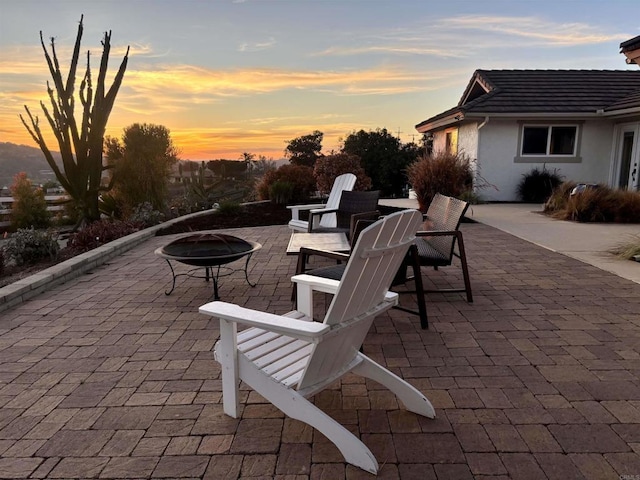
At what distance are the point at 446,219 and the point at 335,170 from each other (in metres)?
7.70

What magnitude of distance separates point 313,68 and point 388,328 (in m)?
10.5

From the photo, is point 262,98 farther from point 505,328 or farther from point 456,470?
point 456,470

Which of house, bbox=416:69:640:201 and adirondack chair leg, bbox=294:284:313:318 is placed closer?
adirondack chair leg, bbox=294:284:313:318

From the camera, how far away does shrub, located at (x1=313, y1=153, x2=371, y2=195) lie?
11.7 metres

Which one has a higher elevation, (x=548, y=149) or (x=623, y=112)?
(x=623, y=112)

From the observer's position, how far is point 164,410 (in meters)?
2.34

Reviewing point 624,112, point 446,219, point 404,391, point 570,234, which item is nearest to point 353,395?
point 404,391

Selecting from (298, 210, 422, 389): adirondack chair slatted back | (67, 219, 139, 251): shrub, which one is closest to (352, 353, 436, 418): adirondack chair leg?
(298, 210, 422, 389): adirondack chair slatted back

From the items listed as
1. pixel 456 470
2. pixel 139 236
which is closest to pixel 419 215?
pixel 456 470

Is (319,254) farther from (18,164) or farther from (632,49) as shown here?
(18,164)

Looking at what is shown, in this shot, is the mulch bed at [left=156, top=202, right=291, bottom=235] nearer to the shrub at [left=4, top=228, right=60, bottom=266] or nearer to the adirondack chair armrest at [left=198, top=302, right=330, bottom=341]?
the shrub at [left=4, top=228, right=60, bottom=266]

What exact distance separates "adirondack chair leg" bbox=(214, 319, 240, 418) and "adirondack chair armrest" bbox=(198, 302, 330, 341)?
2.5 inches

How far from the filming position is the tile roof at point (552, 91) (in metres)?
11.9

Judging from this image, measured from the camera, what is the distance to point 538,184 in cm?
1229
